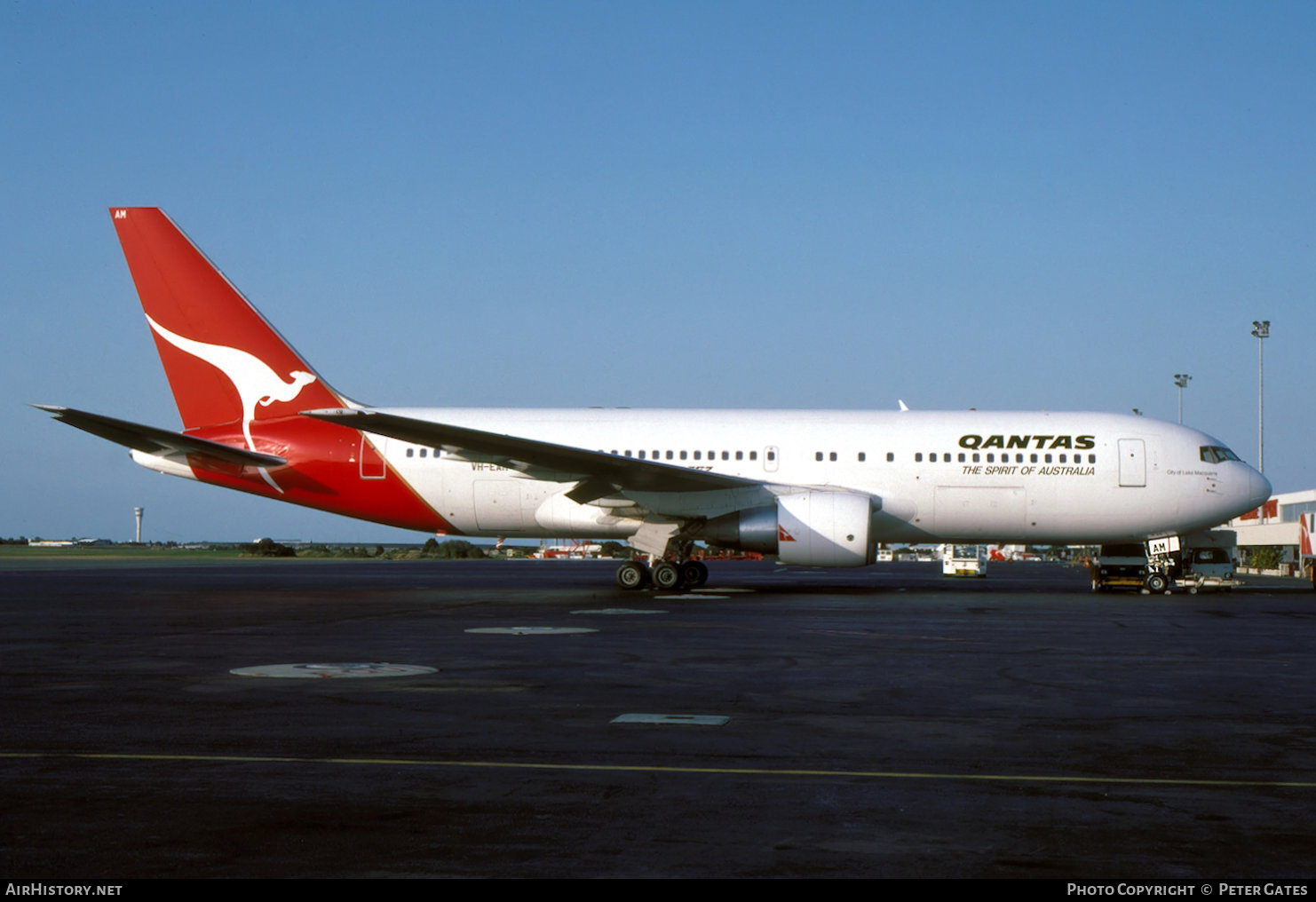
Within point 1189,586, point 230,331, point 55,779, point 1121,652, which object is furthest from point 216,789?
point 1189,586

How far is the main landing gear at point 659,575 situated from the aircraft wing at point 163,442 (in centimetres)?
821

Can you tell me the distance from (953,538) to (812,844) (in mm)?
22733

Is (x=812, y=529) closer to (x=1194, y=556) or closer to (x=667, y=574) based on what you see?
(x=667, y=574)

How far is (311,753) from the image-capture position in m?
6.50

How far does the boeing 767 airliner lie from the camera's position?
84.4 ft

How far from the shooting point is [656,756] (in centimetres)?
654

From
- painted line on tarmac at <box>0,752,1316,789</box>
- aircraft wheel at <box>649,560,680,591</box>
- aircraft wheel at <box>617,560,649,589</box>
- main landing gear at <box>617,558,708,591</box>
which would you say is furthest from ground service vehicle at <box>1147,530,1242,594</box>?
painted line on tarmac at <box>0,752,1316,789</box>

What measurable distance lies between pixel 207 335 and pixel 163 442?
3178 mm

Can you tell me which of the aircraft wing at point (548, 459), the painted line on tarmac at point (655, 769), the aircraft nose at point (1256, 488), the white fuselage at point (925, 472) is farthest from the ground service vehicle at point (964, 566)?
the painted line on tarmac at point (655, 769)

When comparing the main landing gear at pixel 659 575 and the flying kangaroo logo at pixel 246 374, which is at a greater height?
the flying kangaroo logo at pixel 246 374

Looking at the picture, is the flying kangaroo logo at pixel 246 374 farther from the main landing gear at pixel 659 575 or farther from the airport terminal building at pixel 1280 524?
the airport terminal building at pixel 1280 524

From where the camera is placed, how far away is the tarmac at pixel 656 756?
4.51 meters

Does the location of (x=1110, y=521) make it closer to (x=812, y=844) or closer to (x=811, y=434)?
(x=811, y=434)

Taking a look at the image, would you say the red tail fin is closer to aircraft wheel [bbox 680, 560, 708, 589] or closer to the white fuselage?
the white fuselage
